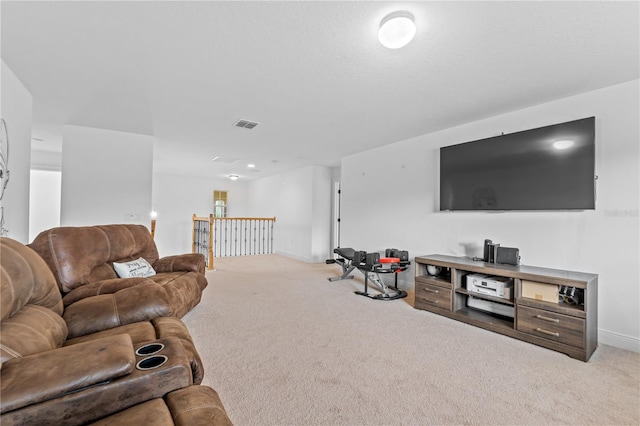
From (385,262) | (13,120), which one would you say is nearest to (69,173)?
(13,120)

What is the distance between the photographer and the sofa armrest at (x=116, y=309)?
161 cm

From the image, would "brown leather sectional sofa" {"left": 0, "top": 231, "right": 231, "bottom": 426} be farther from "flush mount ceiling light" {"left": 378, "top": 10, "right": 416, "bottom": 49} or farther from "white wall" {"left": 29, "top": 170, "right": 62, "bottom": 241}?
"white wall" {"left": 29, "top": 170, "right": 62, "bottom": 241}

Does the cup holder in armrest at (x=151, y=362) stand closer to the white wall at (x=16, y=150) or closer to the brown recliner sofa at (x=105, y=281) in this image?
the brown recliner sofa at (x=105, y=281)

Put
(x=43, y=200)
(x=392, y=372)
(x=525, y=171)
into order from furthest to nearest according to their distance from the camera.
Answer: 1. (x=43, y=200)
2. (x=525, y=171)
3. (x=392, y=372)

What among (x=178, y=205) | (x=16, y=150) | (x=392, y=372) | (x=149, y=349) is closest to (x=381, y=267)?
(x=392, y=372)

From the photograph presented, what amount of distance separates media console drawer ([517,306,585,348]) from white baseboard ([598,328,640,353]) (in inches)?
23.0

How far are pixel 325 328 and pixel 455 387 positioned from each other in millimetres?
1244

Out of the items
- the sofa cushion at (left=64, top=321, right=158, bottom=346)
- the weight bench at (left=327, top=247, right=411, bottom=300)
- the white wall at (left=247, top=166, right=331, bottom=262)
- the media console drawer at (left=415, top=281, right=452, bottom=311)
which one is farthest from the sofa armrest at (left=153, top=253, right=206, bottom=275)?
the white wall at (left=247, top=166, right=331, bottom=262)

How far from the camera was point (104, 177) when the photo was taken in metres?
4.05

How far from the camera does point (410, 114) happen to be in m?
3.30

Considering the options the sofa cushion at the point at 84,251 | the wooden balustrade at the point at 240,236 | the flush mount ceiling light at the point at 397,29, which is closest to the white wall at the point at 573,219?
the flush mount ceiling light at the point at 397,29

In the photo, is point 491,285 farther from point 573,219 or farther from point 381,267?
point 381,267

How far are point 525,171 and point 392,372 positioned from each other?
2.43m

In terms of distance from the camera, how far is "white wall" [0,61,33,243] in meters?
2.29
